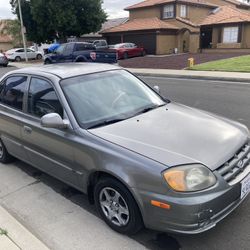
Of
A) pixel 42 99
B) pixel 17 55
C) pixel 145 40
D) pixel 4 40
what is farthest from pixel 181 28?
pixel 4 40

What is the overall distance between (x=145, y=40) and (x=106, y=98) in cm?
3180

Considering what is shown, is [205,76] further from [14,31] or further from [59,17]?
[14,31]

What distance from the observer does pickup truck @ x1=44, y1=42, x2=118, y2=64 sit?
62.7ft

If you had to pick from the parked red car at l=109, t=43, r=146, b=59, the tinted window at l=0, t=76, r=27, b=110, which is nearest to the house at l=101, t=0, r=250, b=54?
the parked red car at l=109, t=43, r=146, b=59

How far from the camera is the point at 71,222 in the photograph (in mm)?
3447

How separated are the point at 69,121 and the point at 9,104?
5.16 feet

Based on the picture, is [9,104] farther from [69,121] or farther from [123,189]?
[123,189]

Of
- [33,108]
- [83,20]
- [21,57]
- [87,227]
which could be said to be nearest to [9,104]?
[33,108]

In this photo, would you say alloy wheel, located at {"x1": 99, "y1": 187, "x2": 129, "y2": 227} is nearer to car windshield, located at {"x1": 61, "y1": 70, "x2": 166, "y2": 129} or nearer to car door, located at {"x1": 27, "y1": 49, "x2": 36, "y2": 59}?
car windshield, located at {"x1": 61, "y1": 70, "x2": 166, "y2": 129}

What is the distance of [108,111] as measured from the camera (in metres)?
3.62

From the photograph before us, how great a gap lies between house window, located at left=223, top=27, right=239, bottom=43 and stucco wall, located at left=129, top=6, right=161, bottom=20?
28.1ft

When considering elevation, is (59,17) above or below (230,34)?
above

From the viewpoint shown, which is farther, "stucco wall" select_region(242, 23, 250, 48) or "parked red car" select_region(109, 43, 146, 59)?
"stucco wall" select_region(242, 23, 250, 48)

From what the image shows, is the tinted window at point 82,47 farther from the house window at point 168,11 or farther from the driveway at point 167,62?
the house window at point 168,11
